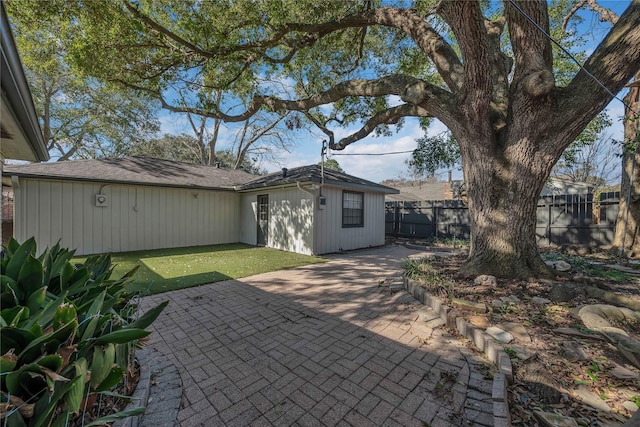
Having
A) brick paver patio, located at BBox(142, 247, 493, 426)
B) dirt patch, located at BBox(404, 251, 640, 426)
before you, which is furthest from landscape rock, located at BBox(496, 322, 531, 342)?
brick paver patio, located at BBox(142, 247, 493, 426)

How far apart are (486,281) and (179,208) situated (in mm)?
9249

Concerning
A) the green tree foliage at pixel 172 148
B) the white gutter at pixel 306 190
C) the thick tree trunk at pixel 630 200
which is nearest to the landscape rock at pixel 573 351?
the white gutter at pixel 306 190

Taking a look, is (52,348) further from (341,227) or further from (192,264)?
(341,227)

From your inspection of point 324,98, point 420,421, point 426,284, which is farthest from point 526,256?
point 324,98

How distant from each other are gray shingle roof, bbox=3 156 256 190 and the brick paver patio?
5.55m

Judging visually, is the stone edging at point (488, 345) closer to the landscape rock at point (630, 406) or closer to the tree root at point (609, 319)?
the landscape rock at point (630, 406)

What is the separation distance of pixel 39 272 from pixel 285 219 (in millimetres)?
7145

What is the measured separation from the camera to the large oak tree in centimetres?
375

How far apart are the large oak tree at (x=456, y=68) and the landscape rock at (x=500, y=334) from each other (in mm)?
1629

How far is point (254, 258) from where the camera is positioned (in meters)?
7.33

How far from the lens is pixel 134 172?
339 inches

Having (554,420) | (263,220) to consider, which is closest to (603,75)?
(554,420)

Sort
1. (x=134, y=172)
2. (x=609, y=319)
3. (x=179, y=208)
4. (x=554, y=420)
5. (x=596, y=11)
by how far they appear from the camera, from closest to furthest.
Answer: (x=554, y=420), (x=609, y=319), (x=596, y=11), (x=134, y=172), (x=179, y=208)

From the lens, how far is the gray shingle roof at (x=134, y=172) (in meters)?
7.10
